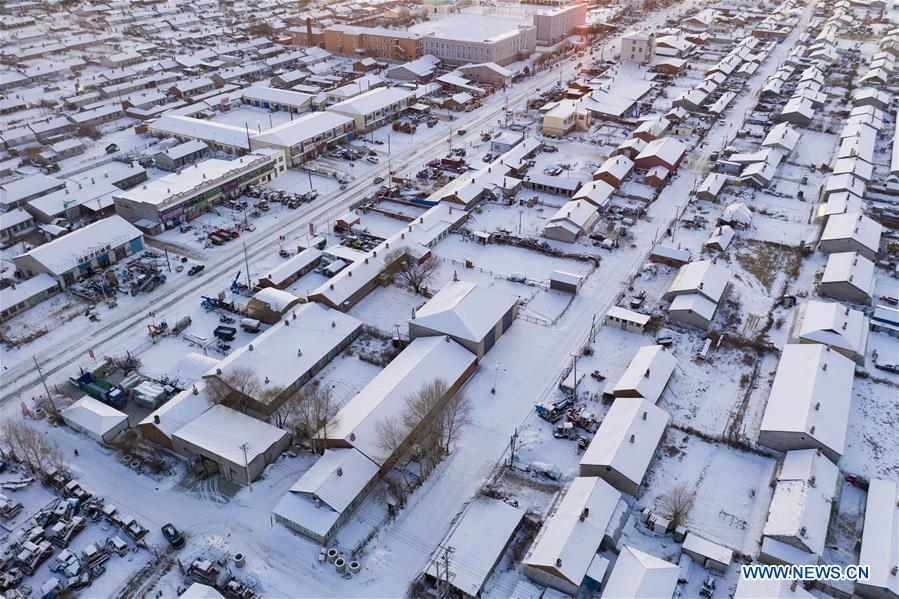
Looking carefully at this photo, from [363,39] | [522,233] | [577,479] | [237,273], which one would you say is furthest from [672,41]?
[577,479]

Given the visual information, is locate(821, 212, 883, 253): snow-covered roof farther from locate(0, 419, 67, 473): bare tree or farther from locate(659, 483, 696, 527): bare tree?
locate(0, 419, 67, 473): bare tree

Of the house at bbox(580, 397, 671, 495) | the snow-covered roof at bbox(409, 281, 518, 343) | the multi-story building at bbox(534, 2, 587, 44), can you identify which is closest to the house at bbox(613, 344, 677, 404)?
the house at bbox(580, 397, 671, 495)

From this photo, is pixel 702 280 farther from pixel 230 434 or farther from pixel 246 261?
pixel 246 261

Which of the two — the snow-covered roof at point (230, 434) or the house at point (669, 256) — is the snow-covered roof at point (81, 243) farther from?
the house at point (669, 256)

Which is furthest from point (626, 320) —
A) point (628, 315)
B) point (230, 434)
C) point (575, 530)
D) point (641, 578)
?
point (230, 434)

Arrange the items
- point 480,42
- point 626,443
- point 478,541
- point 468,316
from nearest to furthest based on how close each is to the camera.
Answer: point 478,541, point 626,443, point 468,316, point 480,42

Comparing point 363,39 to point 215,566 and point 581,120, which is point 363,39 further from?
point 215,566

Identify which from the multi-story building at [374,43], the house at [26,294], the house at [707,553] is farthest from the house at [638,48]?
the house at [707,553]
